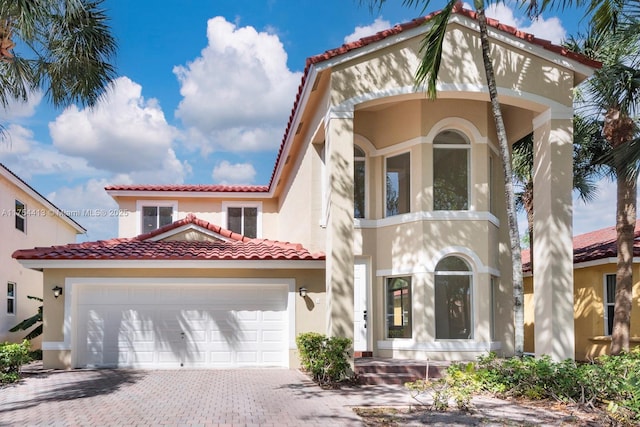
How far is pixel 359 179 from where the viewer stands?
15781 mm

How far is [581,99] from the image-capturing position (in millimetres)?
A: 14898

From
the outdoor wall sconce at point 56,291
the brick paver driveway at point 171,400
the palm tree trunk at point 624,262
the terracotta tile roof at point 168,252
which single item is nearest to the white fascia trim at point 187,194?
the terracotta tile roof at point 168,252

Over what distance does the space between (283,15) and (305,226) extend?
627 centimetres

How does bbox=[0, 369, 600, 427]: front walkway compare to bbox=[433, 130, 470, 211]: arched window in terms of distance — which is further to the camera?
bbox=[433, 130, 470, 211]: arched window

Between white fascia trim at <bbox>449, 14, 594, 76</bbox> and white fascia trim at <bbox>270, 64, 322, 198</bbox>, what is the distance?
3311mm

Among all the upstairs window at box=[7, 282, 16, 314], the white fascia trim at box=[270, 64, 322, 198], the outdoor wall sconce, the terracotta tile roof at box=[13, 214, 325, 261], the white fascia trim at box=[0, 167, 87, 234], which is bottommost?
the upstairs window at box=[7, 282, 16, 314]

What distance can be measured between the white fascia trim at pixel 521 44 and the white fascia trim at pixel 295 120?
10.9ft

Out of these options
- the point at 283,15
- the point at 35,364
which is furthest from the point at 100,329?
the point at 283,15

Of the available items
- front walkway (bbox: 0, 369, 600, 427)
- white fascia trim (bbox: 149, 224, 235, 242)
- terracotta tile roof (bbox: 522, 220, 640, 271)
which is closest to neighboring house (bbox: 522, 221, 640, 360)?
terracotta tile roof (bbox: 522, 220, 640, 271)

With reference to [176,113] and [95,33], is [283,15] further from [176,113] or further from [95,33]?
[176,113]

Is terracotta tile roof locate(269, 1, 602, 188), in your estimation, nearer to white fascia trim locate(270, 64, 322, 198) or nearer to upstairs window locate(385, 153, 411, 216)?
white fascia trim locate(270, 64, 322, 198)

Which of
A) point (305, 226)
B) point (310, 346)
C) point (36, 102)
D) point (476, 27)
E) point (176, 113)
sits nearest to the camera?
point (310, 346)

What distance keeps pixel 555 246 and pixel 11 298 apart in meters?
18.4

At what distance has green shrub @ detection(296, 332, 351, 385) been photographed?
38.5ft
